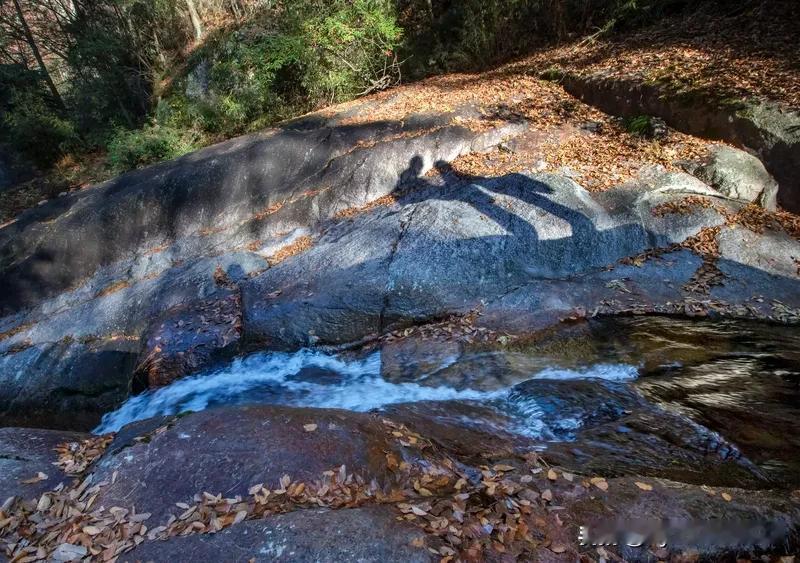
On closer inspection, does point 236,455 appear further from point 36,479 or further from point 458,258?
point 458,258

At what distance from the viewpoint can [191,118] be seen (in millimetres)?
15297

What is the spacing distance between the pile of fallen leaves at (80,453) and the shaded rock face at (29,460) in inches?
2.4

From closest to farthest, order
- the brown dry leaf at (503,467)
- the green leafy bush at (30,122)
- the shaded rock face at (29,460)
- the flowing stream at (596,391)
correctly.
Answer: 1. the shaded rock face at (29,460)
2. the brown dry leaf at (503,467)
3. the flowing stream at (596,391)
4. the green leafy bush at (30,122)

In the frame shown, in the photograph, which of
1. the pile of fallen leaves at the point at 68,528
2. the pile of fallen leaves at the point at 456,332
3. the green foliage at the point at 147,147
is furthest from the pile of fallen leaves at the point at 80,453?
the green foliage at the point at 147,147

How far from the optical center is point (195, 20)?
19016mm

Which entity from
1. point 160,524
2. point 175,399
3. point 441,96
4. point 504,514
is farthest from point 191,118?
point 504,514

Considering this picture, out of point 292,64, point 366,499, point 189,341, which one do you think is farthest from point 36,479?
point 292,64

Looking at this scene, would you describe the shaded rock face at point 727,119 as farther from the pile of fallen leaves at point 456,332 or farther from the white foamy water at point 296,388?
the pile of fallen leaves at point 456,332

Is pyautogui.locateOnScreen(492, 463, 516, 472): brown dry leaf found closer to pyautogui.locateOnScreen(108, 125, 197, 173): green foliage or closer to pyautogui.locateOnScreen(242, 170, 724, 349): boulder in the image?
pyautogui.locateOnScreen(242, 170, 724, 349): boulder

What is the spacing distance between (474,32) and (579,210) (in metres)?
9.32

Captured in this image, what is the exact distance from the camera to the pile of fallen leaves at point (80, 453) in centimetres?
429

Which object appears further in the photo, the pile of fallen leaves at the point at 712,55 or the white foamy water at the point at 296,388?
the pile of fallen leaves at the point at 712,55

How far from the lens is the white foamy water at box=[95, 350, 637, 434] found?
6.03 m

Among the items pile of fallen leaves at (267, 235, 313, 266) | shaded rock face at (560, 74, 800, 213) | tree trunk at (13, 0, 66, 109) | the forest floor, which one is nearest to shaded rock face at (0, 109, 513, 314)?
pile of fallen leaves at (267, 235, 313, 266)
